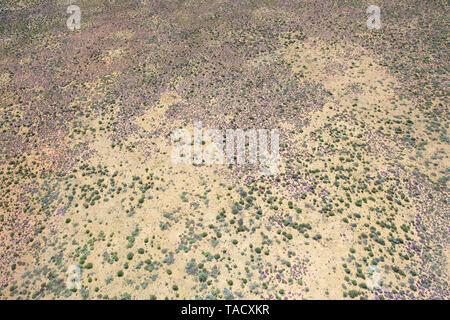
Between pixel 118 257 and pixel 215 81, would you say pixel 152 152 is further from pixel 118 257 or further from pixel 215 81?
pixel 215 81

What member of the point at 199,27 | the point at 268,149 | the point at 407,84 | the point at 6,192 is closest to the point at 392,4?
the point at 407,84

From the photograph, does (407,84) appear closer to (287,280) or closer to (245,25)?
(245,25)

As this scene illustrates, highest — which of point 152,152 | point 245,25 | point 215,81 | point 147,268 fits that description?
point 245,25

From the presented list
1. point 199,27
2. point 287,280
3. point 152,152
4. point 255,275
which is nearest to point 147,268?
point 255,275
